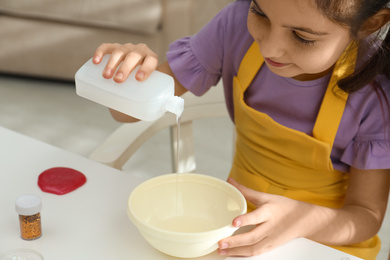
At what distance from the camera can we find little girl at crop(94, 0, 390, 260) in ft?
2.43

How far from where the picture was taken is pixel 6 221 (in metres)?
0.74

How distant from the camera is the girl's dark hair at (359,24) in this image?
724 mm

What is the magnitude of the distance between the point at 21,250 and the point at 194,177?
252 millimetres

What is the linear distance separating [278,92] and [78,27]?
1.50 metres

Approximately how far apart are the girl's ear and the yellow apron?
0.34 ft

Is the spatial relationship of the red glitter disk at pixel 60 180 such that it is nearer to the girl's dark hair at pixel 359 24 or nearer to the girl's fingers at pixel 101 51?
the girl's fingers at pixel 101 51

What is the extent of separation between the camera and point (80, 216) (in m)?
0.75

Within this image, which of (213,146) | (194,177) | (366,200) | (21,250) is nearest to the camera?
(21,250)

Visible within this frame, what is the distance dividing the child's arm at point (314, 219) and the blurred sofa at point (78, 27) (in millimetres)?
1457

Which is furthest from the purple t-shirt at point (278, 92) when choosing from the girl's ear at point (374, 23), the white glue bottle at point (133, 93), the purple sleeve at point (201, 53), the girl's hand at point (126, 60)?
the white glue bottle at point (133, 93)

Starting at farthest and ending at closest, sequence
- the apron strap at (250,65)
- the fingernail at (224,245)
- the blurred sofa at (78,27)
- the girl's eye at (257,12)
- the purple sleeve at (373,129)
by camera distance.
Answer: the blurred sofa at (78,27), the apron strap at (250,65), the purple sleeve at (373,129), the girl's eye at (257,12), the fingernail at (224,245)

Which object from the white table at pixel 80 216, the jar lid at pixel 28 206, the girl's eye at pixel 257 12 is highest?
the girl's eye at pixel 257 12

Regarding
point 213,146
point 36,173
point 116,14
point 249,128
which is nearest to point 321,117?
point 249,128

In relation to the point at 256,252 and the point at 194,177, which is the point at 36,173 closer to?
the point at 194,177
